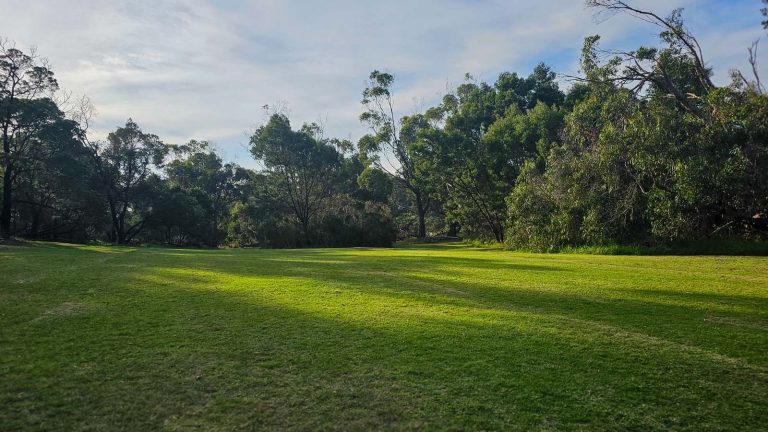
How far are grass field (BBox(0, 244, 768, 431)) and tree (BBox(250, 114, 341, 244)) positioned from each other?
3463 cm

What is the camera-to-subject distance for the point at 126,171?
36844 mm

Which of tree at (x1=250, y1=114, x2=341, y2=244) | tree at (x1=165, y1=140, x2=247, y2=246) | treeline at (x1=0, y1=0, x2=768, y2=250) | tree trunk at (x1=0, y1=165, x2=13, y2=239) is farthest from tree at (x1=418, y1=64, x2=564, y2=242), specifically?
tree trunk at (x1=0, y1=165, x2=13, y2=239)

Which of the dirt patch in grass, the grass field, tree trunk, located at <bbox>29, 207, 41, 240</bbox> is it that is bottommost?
the grass field

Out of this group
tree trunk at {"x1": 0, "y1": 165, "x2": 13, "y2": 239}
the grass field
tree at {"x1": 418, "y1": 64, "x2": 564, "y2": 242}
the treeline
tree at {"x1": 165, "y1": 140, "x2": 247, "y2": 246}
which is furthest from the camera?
tree at {"x1": 165, "y1": 140, "x2": 247, "y2": 246}

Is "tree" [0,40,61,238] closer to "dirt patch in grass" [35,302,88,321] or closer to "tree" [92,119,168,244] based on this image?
"tree" [92,119,168,244]

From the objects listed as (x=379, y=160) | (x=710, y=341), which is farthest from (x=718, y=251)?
(x=379, y=160)

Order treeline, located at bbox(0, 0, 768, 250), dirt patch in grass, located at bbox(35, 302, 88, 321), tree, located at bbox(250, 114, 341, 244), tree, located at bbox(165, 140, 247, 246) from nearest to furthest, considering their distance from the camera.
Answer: dirt patch in grass, located at bbox(35, 302, 88, 321)
treeline, located at bbox(0, 0, 768, 250)
tree, located at bbox(250, 114, 341, 244)
tree, located at bbox(165, 140, 247, 246)

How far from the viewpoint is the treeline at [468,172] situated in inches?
627

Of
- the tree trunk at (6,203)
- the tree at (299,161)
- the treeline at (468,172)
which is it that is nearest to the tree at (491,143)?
the treeline at (468,172)

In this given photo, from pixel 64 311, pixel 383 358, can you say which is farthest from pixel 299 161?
pixel 383 358

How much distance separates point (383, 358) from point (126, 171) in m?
38.9

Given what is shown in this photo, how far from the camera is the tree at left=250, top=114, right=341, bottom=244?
4278 cm

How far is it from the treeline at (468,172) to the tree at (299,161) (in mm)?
155

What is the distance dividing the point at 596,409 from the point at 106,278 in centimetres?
968
